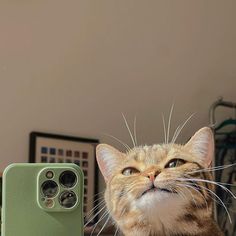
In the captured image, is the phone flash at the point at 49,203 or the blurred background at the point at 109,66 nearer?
the phone flash at the point at 49,203

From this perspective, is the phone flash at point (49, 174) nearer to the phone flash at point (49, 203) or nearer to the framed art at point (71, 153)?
the phone flash at point (49, 203)

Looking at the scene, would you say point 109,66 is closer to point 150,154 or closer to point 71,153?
point 71,153

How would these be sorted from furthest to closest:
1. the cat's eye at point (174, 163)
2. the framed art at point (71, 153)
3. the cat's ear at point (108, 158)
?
the framed art at point (71, 153) → the cat's ear at point (108, 158) → the cat's eye at point (174, 163)

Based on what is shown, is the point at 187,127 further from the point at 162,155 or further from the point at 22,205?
the point at 22,205

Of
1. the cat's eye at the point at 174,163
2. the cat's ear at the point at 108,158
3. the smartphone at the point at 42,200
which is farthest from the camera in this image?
the cat's ear at the point at 108,158

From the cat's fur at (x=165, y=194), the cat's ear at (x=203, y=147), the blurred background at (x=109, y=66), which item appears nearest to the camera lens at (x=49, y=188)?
the cat's fur at (x=165, y=194)

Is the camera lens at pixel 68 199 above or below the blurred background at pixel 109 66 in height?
below

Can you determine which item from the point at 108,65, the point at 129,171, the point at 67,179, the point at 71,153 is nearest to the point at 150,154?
the point at 129,171

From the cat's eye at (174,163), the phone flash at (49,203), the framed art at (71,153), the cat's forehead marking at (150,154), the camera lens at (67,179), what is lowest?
the phone flash at (49,203)

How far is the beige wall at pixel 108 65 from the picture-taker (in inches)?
64.3

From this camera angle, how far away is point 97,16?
1789mm

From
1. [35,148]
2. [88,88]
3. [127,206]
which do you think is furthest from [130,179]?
[88,88]

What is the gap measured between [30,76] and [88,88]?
0.22 meters

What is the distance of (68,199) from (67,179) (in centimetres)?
3
